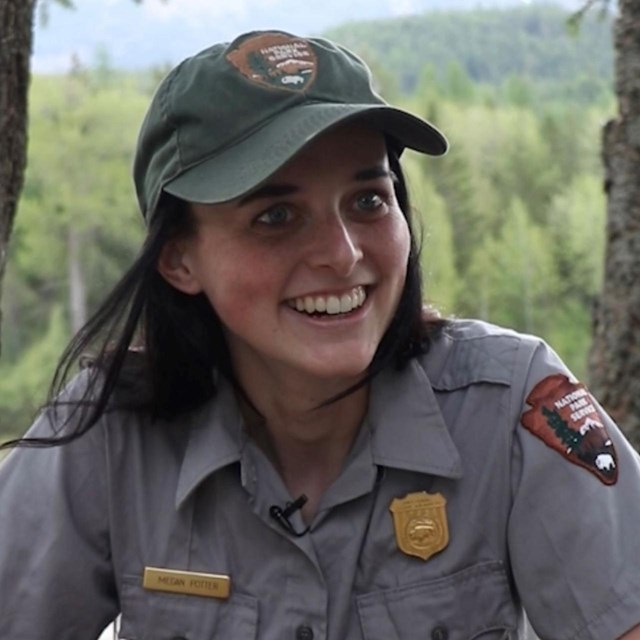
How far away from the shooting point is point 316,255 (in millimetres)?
1417

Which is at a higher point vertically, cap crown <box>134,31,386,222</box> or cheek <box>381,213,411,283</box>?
cap crown <box>134,31,386,222</box>

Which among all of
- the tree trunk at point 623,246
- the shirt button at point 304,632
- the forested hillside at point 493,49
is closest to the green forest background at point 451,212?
the forested hillside at point 493,49

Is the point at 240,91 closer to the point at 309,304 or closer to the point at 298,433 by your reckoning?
the point at 309,304

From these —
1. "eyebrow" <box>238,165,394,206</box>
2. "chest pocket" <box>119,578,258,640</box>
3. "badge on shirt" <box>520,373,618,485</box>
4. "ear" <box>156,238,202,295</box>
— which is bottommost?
"chest pocket" <box>119,578,258,640</box>

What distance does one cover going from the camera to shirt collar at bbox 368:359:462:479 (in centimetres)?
156

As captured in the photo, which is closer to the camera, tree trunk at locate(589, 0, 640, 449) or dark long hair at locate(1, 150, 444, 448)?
dark long hair at locate(1, 150, 444, 448)

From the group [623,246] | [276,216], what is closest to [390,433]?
[276,216]

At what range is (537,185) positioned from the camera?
2085 inches

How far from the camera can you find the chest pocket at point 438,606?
153cm

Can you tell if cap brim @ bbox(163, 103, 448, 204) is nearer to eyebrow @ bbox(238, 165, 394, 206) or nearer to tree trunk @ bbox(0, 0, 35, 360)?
eyebrow @ bbox(238, 165, 394, 206)

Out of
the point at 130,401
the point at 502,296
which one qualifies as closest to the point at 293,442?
the point at 130,401

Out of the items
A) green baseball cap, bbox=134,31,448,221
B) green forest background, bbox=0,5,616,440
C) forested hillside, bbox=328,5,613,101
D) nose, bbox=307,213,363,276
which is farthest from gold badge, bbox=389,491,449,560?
forested hillside, bbox=328,5,613,101

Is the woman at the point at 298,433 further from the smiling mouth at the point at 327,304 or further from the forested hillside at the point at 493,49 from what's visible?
the forested hillside at the point at 493,49

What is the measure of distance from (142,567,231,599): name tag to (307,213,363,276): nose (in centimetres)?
45
